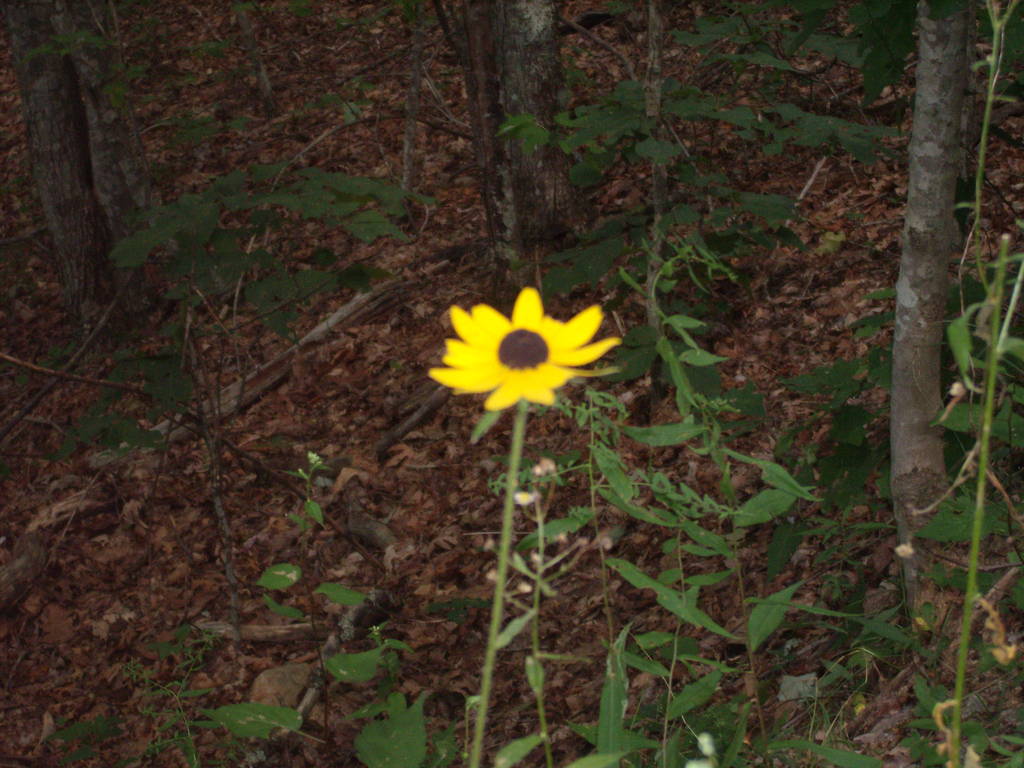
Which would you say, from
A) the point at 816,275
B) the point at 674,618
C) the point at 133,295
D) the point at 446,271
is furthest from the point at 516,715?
the point at 133,295

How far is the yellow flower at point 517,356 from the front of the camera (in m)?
1.10

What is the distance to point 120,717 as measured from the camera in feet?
14.2

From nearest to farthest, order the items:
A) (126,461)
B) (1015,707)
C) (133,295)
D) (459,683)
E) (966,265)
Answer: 1. (1015,707)
2. (966,265)
3. (459,683)
4. (126,461)
5. (133,295)

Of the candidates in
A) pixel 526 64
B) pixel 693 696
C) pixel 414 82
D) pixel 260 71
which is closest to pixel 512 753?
pixel 693 696

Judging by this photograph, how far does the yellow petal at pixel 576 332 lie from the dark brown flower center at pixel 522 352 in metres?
0.04

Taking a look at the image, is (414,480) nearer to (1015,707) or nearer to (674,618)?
(674,618)

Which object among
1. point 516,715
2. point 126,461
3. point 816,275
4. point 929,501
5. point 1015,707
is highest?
point 929,501

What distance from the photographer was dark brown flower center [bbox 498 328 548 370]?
1.17 metres

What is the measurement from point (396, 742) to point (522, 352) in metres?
1.22

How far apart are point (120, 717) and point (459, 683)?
5.25 ft

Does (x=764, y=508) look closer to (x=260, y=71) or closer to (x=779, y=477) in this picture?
(x=779, y=477)

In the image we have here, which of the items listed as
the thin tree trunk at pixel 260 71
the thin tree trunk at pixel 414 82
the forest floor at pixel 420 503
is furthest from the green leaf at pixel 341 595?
the thin tree trunk at pixel 260 71

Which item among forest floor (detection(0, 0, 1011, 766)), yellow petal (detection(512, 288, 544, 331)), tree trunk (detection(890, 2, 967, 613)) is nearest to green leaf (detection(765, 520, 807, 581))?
forest floor (detection(0, 0, 1011, 766))

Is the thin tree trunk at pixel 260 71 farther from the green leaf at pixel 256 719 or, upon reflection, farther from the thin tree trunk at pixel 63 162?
the green leaf at pixel 256 719
